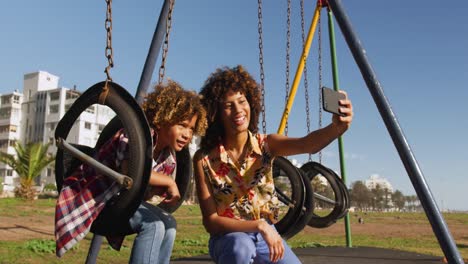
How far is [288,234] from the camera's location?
153 inches

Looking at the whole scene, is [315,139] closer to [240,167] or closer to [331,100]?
[331,100]

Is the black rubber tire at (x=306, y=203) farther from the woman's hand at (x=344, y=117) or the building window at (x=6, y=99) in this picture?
the building window at (x=6, y=99)

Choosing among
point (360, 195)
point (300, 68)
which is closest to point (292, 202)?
point (300, 68)

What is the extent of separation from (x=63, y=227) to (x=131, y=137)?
0.55 metres

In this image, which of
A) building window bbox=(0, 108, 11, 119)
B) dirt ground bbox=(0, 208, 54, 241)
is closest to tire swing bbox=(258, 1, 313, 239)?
dirt ground bbox=(0, 208, 54, 241)

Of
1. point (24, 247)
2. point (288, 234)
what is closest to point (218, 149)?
point (288, 234)

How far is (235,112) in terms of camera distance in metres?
2.44

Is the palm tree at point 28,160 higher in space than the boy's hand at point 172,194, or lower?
higher

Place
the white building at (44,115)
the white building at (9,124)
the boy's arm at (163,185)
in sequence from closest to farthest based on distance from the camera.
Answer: the boy's arm at (163,185)
the white building at (44,115)
the white building at (9,124)

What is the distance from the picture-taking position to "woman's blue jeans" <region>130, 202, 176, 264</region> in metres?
2.17

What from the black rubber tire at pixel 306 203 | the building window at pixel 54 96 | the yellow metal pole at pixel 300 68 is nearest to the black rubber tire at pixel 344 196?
the yellow metal pole at pixel 300 68

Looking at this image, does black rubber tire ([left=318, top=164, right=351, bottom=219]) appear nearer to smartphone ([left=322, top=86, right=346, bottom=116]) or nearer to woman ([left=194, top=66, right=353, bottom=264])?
woman ([left=194, top=66, right=353, bottom=264])

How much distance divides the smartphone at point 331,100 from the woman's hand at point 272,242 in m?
0.66

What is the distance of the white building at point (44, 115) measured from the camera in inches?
2062
